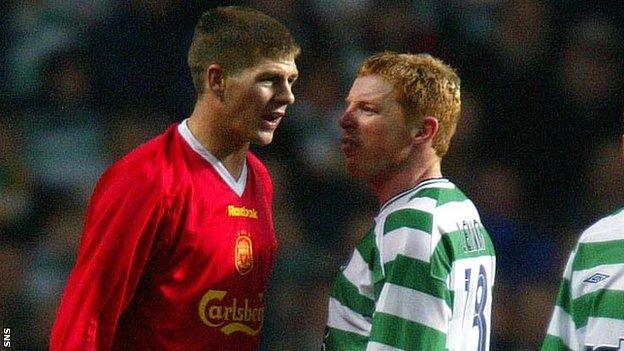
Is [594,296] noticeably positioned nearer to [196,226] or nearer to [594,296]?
[594,296]

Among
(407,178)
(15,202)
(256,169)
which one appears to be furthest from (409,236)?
(15,202)

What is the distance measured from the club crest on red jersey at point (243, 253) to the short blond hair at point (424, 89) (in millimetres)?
437

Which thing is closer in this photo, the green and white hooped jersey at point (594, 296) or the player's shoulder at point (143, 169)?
the green and white hooped jersey at point (594, 296)

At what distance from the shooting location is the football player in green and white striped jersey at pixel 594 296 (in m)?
2.22

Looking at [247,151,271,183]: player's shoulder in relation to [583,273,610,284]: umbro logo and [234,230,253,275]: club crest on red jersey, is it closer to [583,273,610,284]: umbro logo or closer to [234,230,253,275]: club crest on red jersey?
[234,230,253,275]: club crest on red jersey

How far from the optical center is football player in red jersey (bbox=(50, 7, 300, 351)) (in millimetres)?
2674

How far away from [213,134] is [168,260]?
0.99 feet

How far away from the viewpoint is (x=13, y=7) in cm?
511

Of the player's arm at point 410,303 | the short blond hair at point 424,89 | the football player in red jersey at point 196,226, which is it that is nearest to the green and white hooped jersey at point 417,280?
the player's arm at point 410,303

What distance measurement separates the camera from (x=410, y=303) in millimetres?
2621

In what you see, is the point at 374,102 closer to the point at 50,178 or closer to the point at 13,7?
the point at 50,178

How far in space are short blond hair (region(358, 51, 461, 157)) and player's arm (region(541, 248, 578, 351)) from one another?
618mm

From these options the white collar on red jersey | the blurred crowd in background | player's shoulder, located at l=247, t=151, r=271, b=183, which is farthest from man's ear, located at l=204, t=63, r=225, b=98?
the blurred crowd in background

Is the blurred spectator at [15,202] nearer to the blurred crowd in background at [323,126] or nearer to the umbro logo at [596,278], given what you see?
the blurred crowd in background at [323,126]
